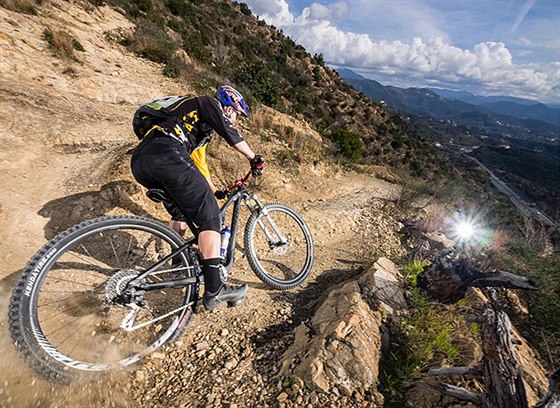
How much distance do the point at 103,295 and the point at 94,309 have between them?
0.57 feet

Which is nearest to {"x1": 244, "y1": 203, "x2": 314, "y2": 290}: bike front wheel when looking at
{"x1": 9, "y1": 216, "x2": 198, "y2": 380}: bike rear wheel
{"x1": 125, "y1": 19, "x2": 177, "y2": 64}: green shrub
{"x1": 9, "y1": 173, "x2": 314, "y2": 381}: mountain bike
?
{"x1": 9, "y1": 173, "x2": 314, "y2": 381}: mountain bike

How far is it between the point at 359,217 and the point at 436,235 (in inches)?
77.8

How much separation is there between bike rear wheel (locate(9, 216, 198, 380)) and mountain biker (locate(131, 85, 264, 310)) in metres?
0.31

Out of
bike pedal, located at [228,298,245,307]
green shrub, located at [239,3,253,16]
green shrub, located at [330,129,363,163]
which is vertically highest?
green shrub, located at [239,3,253,16]

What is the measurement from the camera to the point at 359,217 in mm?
8016

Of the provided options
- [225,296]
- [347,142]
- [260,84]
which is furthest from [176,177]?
[347,142]

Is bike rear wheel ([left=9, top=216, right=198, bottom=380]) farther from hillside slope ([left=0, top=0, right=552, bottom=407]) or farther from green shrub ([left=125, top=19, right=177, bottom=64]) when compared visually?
green shrub ([left=125, top=19, right=177, bottom=64])

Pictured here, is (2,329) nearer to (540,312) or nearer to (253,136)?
(540,312)

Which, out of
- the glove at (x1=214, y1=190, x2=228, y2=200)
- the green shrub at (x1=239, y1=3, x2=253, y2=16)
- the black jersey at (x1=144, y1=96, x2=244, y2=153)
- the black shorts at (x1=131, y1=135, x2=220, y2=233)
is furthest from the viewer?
the green shrub at (x1=239, y1=3, x2=253, y2=16)

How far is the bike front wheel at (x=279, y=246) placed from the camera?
4.41 m

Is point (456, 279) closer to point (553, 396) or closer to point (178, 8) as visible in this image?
point (553, 396)

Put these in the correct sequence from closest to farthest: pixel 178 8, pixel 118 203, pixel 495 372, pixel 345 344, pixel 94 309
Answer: pixel 495 372
pixel 345 344
pixel 94 309
pixel 118 203
pixel 178 8

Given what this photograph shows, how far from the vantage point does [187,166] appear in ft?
10.5

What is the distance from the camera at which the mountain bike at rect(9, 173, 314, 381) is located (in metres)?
2.53
